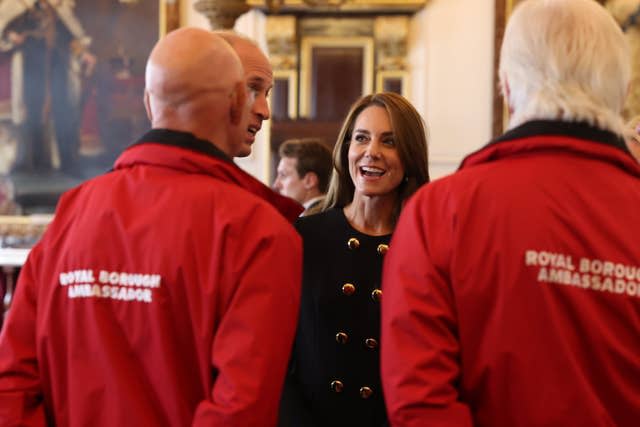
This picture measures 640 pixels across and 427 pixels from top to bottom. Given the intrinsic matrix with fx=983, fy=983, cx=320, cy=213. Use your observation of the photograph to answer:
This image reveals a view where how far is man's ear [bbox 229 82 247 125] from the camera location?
88.5 inches

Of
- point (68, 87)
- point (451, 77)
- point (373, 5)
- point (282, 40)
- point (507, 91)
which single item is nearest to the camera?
point (507, 91)

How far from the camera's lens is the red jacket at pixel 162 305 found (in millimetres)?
2041

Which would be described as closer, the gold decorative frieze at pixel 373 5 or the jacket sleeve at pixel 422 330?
the jacket sleeve at pixel 422 330

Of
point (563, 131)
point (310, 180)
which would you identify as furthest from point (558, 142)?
point (310, 180)

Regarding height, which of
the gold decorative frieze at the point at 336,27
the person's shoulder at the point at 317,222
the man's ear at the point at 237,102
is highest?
the gold decorative frieze at the point at 336,27

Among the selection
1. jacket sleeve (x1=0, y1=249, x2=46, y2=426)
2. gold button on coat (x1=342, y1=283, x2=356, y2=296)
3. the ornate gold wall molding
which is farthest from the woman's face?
the ornate gold wall molding

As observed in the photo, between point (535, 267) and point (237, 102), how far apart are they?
771 mm

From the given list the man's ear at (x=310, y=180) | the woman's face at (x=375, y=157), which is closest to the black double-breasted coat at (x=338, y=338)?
the woman's face at (x=375, y=157)

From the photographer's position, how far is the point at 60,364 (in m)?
2.19

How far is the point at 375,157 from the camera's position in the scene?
299 centimetres

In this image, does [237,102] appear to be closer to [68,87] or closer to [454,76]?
[454,76]

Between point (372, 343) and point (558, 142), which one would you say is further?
point (372, 343)

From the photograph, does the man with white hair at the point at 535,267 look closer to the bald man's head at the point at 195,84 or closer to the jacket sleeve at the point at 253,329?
the jacket sleeve at the point at 253,329

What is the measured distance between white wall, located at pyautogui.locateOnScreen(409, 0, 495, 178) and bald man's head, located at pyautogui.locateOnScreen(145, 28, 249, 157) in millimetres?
7929
